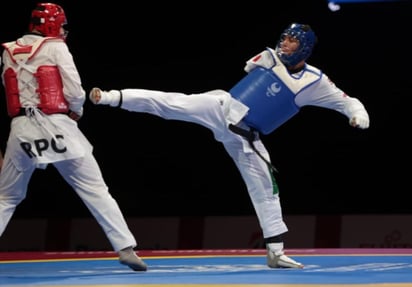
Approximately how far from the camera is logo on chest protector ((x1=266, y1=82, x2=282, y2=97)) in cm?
678

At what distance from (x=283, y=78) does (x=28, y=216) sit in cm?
608

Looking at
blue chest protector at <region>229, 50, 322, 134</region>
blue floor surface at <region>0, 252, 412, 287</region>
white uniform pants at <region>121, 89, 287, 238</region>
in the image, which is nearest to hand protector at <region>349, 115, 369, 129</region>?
blue chest protector at <region>229, 50, 322, 134</region>

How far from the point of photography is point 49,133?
6.27 metres

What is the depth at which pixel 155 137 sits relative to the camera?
11.9 metres

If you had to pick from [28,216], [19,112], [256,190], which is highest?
[19,112]

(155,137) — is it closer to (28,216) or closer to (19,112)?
(28,216)

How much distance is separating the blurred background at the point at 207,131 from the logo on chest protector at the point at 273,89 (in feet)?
13.2

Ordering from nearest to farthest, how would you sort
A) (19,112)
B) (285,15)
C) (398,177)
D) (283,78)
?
(19,112), (283,78), (398,177), (285,15)

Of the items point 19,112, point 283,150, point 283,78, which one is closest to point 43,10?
point 19,112

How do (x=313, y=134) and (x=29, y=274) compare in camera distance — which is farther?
(x=313, y=134)

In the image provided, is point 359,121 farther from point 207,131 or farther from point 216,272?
point 207,131

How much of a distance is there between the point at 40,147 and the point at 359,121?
2190 mm

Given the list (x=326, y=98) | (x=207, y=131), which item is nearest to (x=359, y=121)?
(x=326, y=98)

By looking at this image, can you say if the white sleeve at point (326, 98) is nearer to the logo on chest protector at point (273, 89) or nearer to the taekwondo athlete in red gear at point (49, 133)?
the logo on chest protector at point (273, 89)
